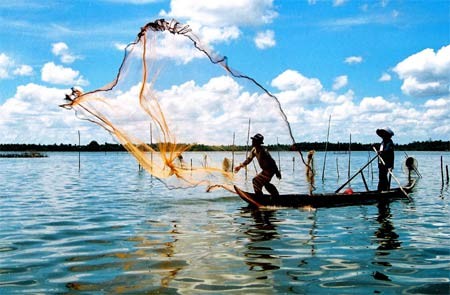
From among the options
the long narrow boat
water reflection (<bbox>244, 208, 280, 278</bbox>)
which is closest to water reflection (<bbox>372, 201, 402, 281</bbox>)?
the long narrow boat

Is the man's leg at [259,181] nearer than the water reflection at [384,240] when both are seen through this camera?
No

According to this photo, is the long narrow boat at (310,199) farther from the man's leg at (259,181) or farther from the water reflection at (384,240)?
the water reflection at (384,240)

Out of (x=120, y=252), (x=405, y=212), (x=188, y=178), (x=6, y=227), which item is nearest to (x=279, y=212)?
(x=188, y=178)

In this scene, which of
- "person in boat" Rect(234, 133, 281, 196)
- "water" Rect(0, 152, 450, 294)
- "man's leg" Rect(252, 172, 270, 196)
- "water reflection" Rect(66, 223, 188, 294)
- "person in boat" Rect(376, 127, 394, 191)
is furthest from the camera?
"person in boat" Rect(376, 127, 394, 191)

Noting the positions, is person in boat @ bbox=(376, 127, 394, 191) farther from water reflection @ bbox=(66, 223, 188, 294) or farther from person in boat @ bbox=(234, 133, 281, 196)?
water reflection @ bbox=(66, 223, 188, 294)

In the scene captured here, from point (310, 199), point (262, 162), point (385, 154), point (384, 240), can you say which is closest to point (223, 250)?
point (384, 240)

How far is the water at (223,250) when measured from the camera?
Answer: 6.35 m

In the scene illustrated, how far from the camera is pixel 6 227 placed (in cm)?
1098

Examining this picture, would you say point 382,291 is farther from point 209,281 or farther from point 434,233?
point 434,233

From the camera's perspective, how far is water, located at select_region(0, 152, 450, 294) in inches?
250

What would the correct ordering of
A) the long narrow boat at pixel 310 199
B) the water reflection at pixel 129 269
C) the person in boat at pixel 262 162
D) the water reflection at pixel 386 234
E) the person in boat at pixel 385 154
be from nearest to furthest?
the water reflection at pixel 129 269
the water reflection at pixel 386 234
the person in boat at pixel 262 162
the long narrow boat at pixel 310 199
the person in boat at pixel 385 154

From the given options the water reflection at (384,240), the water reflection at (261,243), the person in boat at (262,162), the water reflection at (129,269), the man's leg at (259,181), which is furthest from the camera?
the man's leg at (259,181)

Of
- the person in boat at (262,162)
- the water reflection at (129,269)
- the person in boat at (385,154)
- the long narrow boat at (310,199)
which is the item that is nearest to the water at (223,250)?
the water reflection at (129,269)

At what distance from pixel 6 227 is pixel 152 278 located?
5839mm
